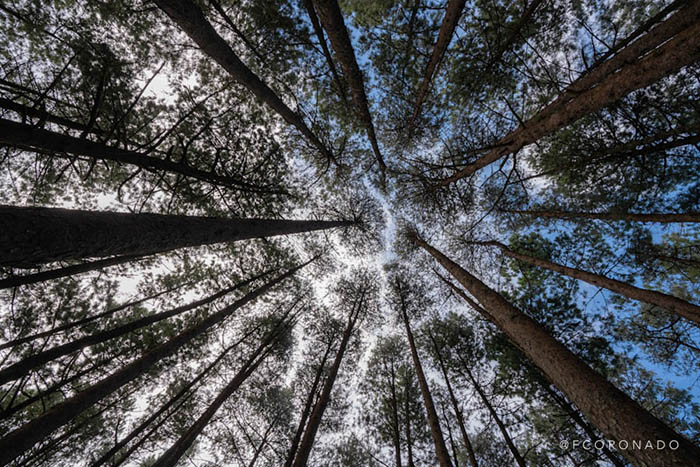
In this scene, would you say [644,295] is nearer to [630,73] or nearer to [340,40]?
[630,73]

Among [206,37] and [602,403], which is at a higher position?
[206,37]

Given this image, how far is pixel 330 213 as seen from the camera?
9703 mm

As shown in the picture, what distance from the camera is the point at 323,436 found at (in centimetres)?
1006

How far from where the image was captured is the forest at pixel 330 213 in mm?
2953

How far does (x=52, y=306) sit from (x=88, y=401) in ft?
17.2

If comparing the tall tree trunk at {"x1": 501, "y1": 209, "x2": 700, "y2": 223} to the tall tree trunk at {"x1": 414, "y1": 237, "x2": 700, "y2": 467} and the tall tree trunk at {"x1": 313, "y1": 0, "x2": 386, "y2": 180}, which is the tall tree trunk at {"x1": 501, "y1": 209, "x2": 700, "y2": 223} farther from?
the tall tree trunk at {"x1": 313, "y1": 0, "x2": 386, "y2": 180}

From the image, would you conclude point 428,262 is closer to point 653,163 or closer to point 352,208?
point 352,208

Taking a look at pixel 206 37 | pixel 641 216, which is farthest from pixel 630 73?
pixel 206 37

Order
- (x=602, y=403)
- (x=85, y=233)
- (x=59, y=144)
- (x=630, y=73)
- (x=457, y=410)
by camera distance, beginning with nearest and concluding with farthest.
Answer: (x=602, y=403)
(x=85, y=233)
(x=630, y=73)
(x=59, y=144)
(x=457, y=410)

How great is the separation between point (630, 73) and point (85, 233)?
5.55 meters

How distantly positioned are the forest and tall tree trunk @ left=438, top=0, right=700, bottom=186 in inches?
1.1

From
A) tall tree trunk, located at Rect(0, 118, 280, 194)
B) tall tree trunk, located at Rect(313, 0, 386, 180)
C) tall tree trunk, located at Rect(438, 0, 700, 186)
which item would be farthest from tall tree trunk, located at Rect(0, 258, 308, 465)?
tall tree trunk, located at Rect(438, 0, 700, 186)

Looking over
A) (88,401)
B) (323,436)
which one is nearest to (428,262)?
(323,436)

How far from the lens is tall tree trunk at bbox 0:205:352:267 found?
1.70 meters
